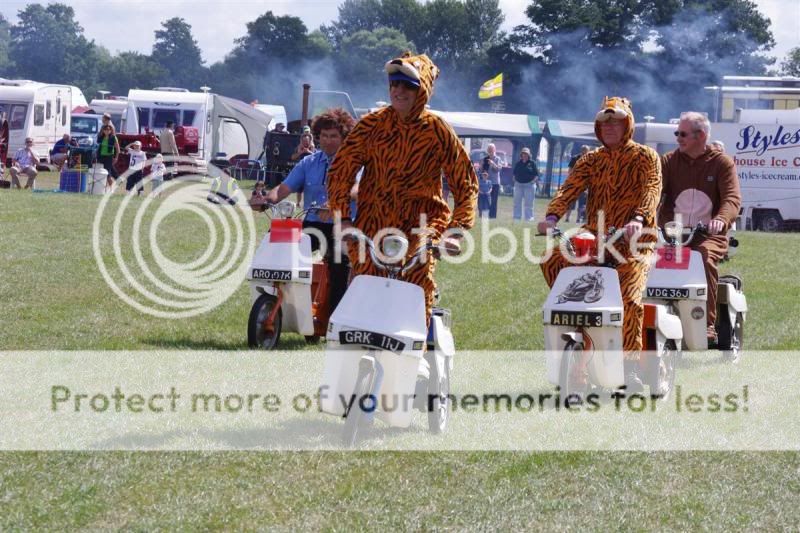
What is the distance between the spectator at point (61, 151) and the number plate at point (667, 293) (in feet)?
93.4

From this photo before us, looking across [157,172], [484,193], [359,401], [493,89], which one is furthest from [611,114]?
[493,89]

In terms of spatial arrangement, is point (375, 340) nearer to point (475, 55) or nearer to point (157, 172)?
point (157, 172)

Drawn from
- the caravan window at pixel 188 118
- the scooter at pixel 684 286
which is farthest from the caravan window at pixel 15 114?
A: the scooter at pixel 684 286

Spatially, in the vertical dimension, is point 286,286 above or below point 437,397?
above

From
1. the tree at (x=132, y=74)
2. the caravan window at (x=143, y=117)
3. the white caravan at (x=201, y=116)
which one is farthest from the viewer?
the tree at (x=132, y=74)

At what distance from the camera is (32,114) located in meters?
42.2

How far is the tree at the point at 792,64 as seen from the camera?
8497cm

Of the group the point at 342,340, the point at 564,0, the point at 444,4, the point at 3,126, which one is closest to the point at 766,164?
the point at 3,126

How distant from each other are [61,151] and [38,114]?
3.97 metres

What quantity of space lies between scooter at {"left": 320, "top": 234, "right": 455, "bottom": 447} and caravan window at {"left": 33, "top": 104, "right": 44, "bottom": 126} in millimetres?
37812

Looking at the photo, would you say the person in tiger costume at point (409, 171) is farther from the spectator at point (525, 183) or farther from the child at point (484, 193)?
the child at point (484, 193)

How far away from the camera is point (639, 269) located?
27.2 ft

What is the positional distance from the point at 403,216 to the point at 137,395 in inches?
85.0

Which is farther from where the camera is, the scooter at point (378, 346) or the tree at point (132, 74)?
the tree at point (132, 74)
